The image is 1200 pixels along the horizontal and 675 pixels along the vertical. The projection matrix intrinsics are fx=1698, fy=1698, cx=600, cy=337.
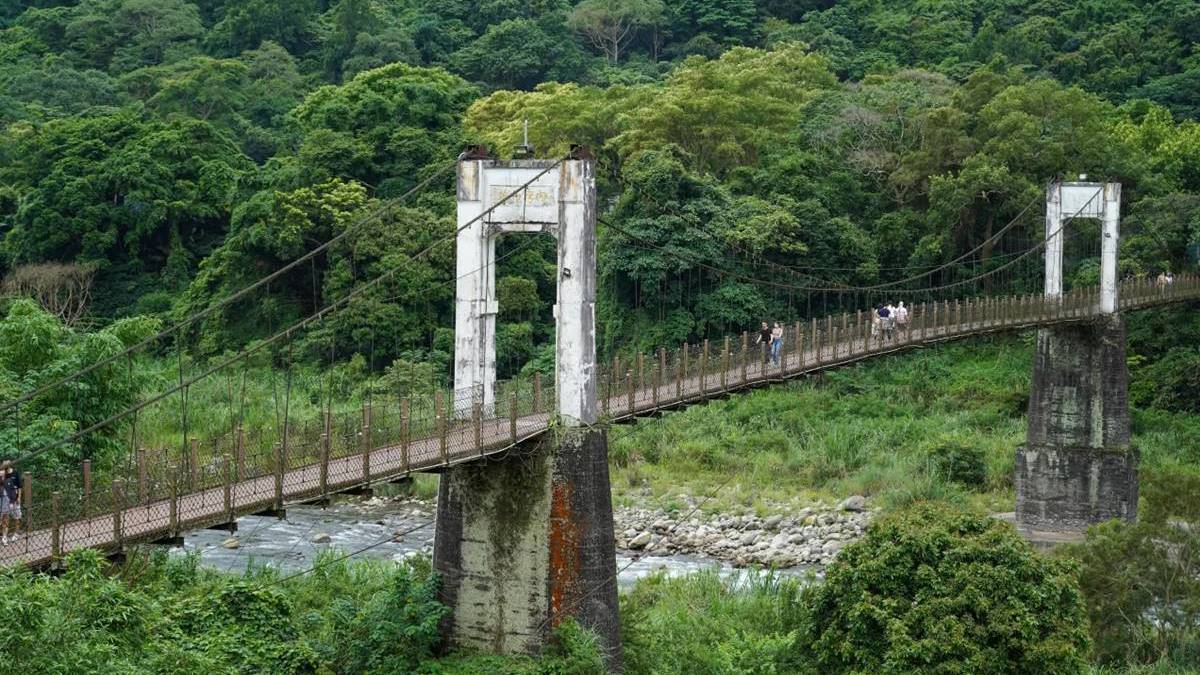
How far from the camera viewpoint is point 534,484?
17281 mm

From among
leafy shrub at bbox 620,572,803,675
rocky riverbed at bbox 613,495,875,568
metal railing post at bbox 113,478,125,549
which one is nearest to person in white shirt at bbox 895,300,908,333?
rocky riverbed at bbox 613,495,875,568

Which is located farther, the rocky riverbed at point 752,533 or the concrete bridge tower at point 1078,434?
the concrete bridge tower at point 1078,434

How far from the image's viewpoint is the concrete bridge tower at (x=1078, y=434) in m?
30.3

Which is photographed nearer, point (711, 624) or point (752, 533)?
point (711, 624)

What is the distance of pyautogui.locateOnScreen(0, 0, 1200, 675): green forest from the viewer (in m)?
21.3

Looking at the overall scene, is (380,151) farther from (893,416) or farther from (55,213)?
(893,416)

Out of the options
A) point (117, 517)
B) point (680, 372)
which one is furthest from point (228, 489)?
point (680, 372)

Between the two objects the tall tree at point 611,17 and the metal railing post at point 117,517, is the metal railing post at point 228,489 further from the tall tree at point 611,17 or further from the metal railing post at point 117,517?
the tall tree at point 611,17

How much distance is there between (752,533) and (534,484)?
1287 centimetres

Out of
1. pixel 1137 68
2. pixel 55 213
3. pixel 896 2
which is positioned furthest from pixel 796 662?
pixel 896 2

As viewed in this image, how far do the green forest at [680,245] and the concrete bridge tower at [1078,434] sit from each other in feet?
4.99

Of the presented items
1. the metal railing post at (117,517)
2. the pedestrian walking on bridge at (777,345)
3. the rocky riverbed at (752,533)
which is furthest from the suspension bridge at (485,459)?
the rocky riverbed at (752,533)

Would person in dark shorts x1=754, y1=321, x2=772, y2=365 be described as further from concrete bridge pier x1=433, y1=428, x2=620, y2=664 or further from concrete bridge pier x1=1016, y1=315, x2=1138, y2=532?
concrete bridge pier x1=1016, y1=315, x2=1138, y2=532

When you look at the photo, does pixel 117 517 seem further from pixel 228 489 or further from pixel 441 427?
pixel 441 427
